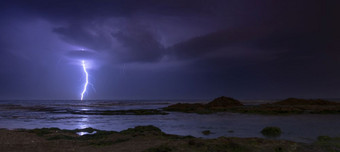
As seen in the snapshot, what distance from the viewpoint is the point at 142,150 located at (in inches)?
391

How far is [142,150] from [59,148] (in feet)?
13.3

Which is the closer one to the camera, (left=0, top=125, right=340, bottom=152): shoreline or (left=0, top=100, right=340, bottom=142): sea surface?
(left=0, top=125, right=340, bottom=152): shoreline

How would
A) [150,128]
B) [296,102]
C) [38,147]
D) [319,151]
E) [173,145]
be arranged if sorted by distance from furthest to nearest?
[296,102] < [150,128] < [38,147] < [173,145] < [319,151]

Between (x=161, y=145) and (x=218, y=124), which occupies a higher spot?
(x=161, y=145)

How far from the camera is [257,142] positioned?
10906 millimetres

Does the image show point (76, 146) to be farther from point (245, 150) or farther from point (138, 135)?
point (245, 150)

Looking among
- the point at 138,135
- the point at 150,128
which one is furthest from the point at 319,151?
the point at 150,128

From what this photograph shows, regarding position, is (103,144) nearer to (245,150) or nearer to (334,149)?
(245,150)

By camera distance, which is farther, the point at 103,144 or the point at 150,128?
the point at 150,128

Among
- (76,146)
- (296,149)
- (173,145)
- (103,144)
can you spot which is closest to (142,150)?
(173,145)

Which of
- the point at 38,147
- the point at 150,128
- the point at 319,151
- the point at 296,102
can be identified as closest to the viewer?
the point at 319,151

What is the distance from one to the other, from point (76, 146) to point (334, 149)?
37.5 feet

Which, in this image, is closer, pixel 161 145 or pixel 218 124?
pixel 161 145

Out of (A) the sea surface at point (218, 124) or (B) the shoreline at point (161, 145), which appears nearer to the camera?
(B) the shoreline at point (161, 145)
